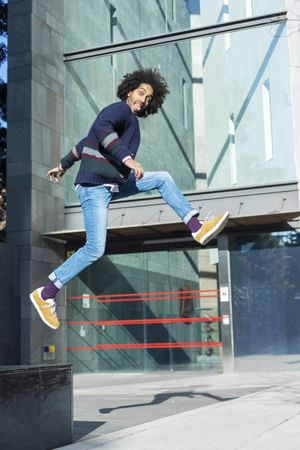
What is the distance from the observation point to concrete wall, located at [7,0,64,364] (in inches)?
583

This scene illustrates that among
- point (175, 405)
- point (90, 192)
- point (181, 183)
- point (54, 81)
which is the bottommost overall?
point (175, 405)

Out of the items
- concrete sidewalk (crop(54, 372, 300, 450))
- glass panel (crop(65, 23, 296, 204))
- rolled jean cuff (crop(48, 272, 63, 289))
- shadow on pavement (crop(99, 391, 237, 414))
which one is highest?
glass panel (crop(65, 23, 296, 204))

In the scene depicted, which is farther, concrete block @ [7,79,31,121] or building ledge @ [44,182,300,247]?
concrete block @ [7,79,31,121]

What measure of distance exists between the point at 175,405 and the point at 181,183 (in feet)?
27.1

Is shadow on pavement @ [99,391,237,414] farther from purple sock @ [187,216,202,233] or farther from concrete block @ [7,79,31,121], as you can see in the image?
concrete block @ [7,79,31,121]

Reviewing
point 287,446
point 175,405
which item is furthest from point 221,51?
A: point 287,446

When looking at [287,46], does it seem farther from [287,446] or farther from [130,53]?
[287,446]

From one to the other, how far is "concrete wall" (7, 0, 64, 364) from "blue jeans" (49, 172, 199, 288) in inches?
385

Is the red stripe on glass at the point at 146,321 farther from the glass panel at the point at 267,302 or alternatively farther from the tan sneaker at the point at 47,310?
the tan sneaker at the point at 47,310

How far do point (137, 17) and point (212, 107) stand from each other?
3141 millimetres

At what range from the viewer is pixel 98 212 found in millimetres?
5137

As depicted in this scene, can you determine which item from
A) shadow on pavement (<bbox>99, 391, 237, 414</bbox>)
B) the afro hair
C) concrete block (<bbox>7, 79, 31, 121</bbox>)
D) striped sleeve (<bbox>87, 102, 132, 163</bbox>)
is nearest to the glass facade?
concrete block (<bbox>7, 79, 31, 121</bbox>)

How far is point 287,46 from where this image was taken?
14.5m

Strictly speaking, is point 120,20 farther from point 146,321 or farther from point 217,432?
point 217,432
